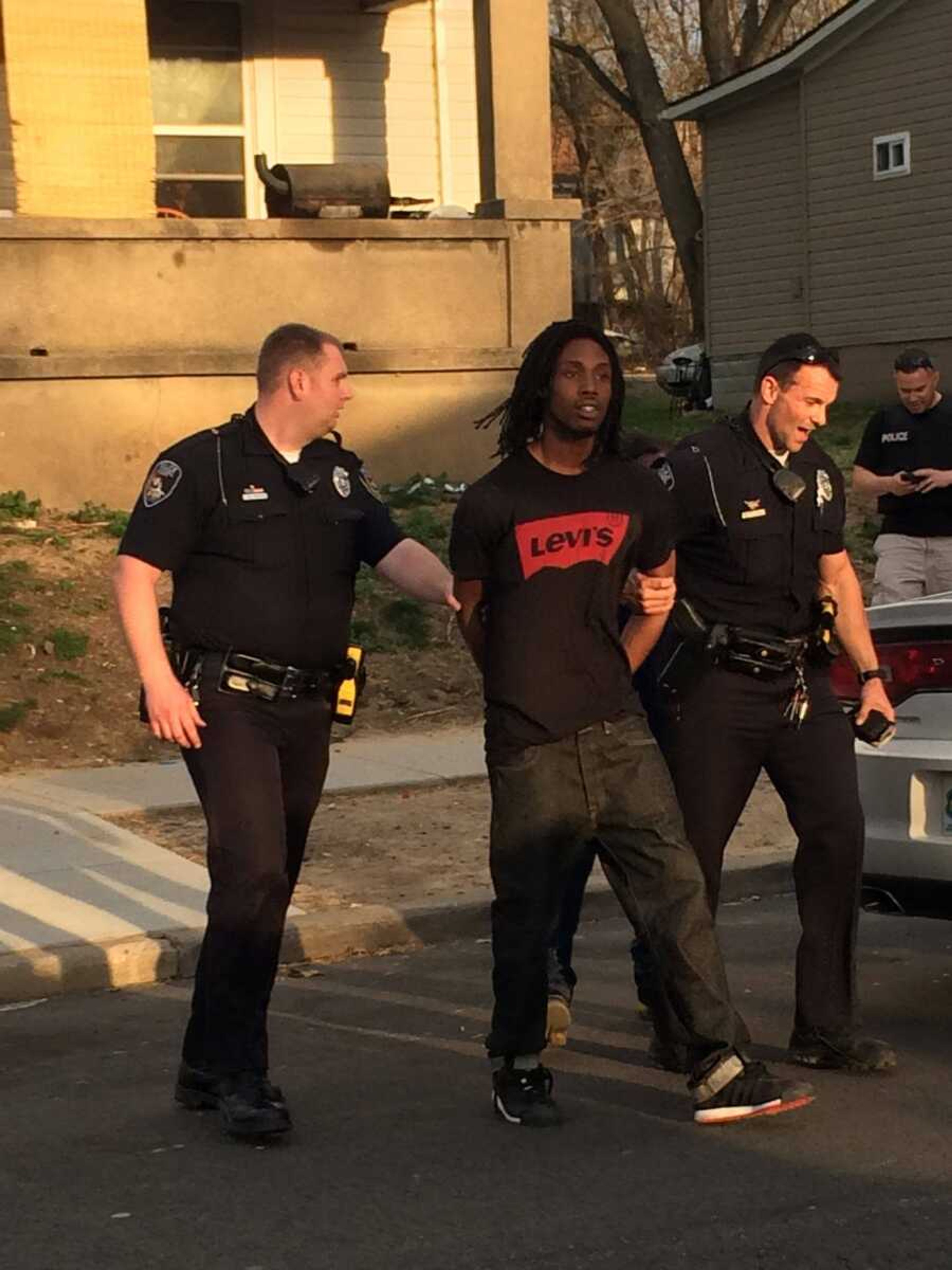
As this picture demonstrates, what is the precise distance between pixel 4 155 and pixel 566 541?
1289cm

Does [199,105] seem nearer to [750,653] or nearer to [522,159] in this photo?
[522,159]

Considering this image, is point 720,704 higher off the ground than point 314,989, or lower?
higher

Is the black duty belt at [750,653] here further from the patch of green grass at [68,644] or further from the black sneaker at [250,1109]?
the patch of green grass at [68,644]

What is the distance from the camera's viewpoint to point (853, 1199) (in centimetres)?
486

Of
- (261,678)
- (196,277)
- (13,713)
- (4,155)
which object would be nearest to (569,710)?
(261,678)

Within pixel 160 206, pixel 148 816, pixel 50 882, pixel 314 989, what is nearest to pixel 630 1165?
pixel 314 989

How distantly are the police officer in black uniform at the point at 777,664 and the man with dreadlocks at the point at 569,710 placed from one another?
327mm

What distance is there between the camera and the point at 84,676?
11.6 meters

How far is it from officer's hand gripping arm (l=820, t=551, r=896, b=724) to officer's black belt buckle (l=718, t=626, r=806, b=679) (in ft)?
0.83

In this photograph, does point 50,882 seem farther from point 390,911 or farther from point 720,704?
point 720,704

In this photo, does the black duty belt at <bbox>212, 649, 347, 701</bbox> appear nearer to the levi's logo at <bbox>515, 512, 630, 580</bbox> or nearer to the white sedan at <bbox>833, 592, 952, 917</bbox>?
the levi's logo at <bbox>515, 512, 630, 580</bbox>

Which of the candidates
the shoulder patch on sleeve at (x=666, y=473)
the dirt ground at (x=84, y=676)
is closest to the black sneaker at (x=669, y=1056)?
the shoulder patch on sleeve at (x=666, y=473)

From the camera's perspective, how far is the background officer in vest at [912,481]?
32.8 ft

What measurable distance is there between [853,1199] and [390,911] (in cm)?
329
